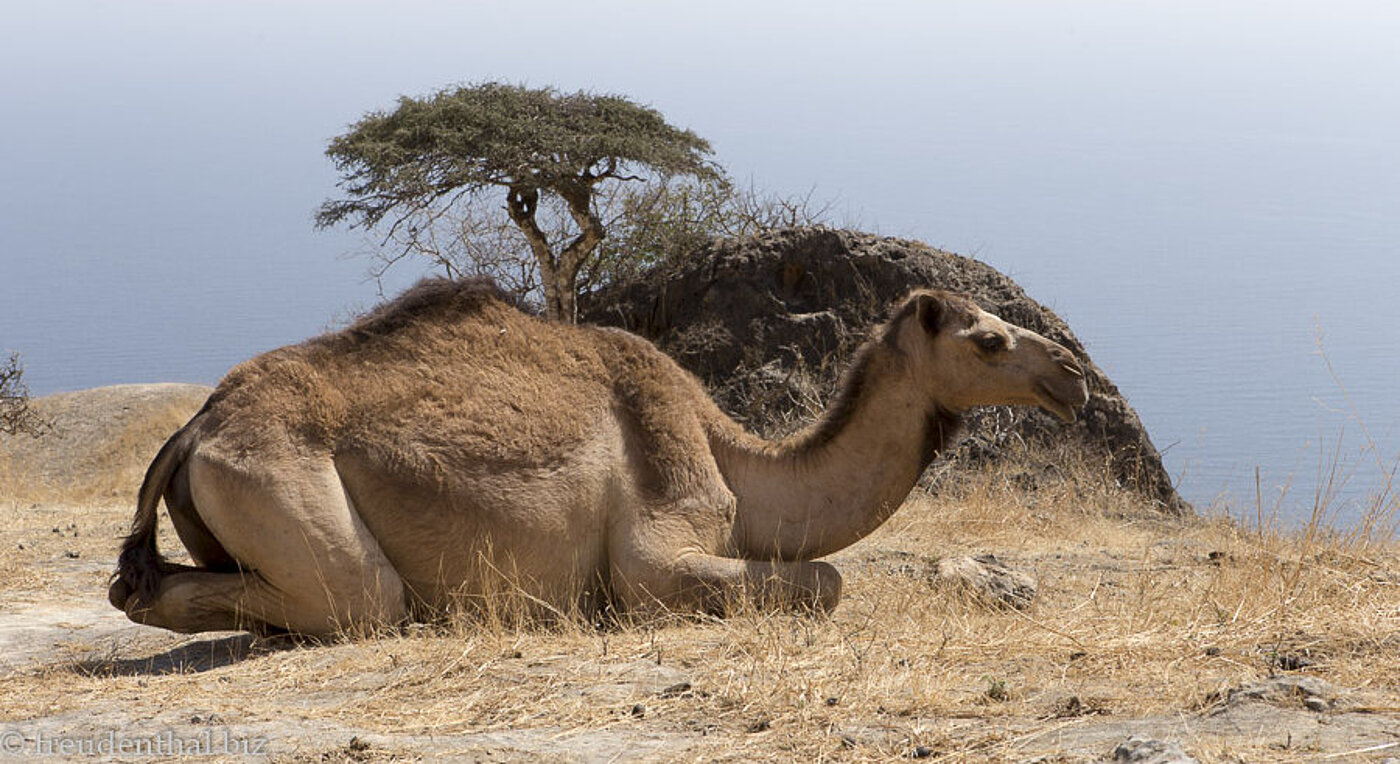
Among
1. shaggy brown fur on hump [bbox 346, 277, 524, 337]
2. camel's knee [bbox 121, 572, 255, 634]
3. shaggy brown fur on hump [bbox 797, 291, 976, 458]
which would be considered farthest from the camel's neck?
camel's knee [bbox 121, 572, 255, 634]

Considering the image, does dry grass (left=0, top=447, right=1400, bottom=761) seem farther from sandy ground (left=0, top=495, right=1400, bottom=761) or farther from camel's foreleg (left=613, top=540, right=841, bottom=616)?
camel's foreleg (left=613, top=540, right=841, bottom=616)

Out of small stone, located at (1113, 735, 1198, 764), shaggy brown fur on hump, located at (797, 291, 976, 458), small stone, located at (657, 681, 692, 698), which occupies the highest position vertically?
shaggy brown fur on hump, located at (797, 291, 976, 458)

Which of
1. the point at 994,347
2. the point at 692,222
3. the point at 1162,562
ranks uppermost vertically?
the point at 692,222

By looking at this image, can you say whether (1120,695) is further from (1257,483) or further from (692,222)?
(692,222)

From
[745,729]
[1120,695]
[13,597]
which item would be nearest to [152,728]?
[745,729]

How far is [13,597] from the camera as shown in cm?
861

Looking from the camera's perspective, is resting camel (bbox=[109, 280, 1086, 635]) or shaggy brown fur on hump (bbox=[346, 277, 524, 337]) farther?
shaggy brown fur on hump (bbox=[346, 277, 524, 337])

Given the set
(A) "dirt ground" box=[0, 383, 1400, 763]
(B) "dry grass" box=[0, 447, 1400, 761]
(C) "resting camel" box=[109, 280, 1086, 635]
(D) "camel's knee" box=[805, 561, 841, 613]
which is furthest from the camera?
(D) "camel's knee" box=[805, 561, 841, 613]

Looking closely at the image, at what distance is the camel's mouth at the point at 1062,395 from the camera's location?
746 cm

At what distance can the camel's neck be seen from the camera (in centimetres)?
750

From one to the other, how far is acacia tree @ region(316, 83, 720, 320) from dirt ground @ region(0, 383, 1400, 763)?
498 inches

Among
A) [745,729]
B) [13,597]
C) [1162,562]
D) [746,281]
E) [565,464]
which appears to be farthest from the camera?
[746,281]

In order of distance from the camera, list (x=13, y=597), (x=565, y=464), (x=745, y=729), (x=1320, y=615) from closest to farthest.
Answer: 1. (x=745, y=729)
2. (x=1320, y=615)
3. (x=565, y=464)
4. (x=13, y=597)

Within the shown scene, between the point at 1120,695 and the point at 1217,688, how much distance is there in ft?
1.02
